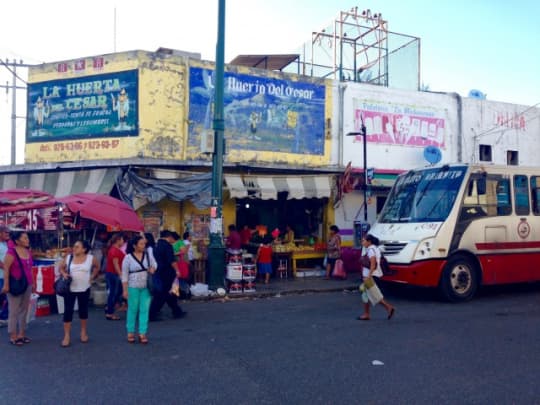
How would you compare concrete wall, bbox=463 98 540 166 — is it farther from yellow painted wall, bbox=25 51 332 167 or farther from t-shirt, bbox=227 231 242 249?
t-shirt, bbox=227 231 242 249

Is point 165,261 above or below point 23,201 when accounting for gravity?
below

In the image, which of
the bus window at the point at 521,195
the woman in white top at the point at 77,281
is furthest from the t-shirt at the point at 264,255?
the woman in white top at the point at 77,281

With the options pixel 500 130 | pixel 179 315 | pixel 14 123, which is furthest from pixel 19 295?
pixel 14 123

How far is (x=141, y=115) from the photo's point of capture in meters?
14.1

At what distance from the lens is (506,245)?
11305 millimetres

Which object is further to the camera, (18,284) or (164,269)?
(164,269)

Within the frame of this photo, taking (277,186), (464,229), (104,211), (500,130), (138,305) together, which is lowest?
(138,305)

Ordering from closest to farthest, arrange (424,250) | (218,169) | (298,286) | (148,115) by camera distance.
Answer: (424,250) → (218,169) → (298,286) → (148,115)

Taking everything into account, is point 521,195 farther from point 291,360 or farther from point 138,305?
point 138,305

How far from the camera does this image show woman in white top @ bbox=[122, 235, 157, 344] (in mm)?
7277

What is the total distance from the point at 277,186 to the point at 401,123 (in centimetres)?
555

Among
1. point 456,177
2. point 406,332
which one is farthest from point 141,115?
point 406,332

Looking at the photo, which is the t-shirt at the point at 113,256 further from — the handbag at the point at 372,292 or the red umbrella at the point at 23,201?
the handbag at the point at 372,292

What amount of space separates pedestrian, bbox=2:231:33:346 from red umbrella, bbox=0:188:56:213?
2.70 meters
